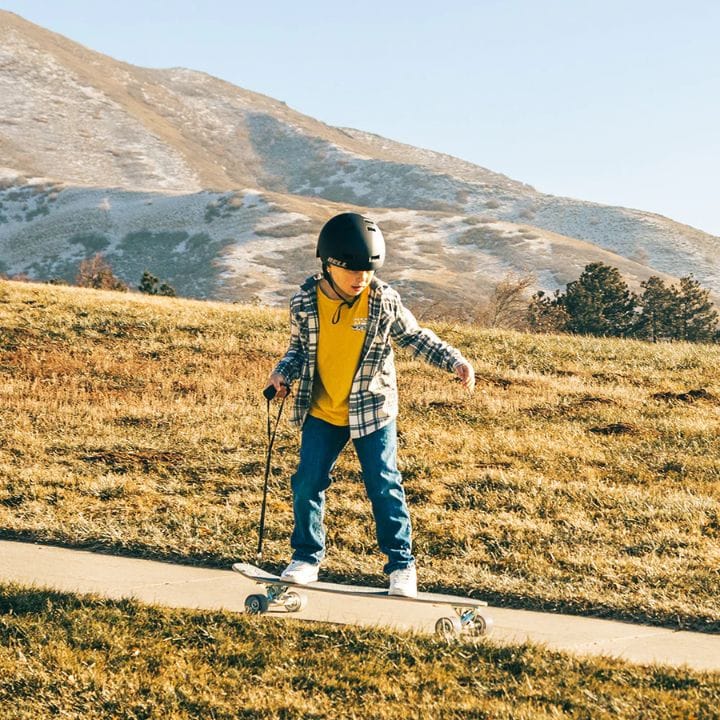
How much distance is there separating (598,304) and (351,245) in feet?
109

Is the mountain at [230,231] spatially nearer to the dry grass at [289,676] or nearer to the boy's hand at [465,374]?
the boy's hand at [465,374]

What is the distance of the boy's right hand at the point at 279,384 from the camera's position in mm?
5742

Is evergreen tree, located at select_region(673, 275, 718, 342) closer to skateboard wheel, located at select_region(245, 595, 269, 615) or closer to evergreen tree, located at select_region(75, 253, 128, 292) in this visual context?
evergreen tree, located at select_region(75, 253, 128, 292)

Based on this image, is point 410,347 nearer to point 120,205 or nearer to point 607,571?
point 607,571

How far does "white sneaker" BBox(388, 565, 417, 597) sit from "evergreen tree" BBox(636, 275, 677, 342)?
35866mm

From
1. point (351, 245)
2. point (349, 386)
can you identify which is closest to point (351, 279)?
point (351, 245)

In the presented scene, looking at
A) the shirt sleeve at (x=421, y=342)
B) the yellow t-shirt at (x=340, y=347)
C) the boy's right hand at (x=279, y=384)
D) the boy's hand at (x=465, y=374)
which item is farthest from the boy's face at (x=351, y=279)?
the boy's hand at (x=465, y=374)

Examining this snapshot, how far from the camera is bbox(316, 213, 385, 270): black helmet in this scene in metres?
5.45

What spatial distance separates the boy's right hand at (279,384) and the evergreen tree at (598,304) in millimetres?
30482

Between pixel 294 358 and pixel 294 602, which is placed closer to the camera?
pixel 294 602

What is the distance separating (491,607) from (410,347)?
5.87 ft

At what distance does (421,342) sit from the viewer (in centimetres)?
596

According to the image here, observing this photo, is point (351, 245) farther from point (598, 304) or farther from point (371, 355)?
point (598, 304)

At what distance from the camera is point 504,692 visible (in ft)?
14.9
